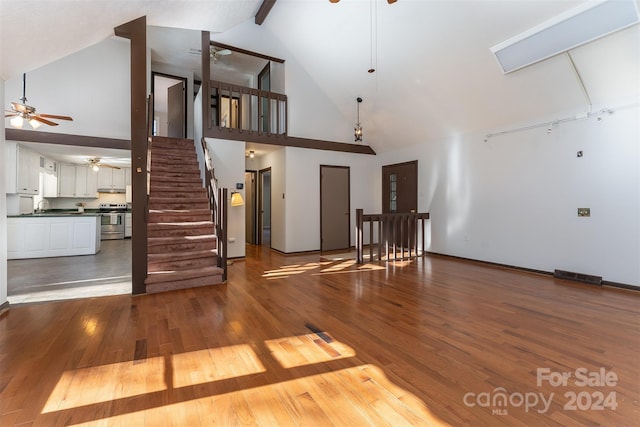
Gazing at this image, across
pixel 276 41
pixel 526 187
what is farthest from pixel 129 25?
pixel 526 187

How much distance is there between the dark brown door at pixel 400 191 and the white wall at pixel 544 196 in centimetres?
34

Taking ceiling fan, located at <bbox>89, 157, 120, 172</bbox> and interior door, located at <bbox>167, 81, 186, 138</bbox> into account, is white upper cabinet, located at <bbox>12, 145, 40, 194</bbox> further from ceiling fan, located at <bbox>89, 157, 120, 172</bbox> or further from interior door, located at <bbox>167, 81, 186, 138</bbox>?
interior door, located at <bbox>167, 81, 186, 138</bbox>

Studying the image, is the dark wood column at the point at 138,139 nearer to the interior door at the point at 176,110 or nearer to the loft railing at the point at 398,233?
the loft railing at the point at 398,233

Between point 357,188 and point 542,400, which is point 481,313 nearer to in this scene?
point 542,400

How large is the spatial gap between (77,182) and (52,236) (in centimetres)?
308

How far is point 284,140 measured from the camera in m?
7.04

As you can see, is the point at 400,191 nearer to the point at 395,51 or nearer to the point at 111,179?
the point at 395,51

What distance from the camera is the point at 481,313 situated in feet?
10.7

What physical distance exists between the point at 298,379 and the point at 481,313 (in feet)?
7.66

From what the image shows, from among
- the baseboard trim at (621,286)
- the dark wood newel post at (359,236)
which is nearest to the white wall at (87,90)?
the dark wood newel post at (359,236)

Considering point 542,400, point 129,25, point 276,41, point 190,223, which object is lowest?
point 542,400

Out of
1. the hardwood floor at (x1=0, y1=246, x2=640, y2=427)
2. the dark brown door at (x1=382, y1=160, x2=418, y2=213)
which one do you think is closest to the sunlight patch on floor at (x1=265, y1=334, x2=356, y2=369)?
the hardwood floor at (x1=0, y1=246, x2=640, y2=427)

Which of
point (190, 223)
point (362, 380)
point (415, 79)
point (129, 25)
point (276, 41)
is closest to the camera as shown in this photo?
point (362, 380)

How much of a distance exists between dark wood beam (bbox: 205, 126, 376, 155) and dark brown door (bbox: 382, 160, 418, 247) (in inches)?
39.8
